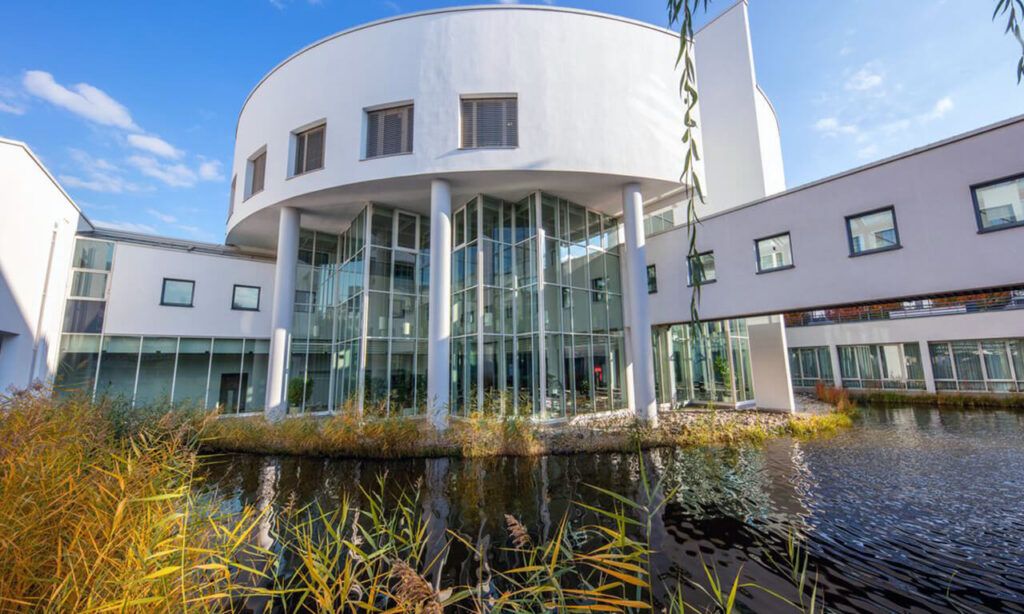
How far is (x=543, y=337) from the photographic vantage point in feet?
41.9

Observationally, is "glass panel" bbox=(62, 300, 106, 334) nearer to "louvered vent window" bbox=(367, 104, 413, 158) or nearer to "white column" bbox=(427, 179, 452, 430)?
"louvered vent window" bbox=(367, 104, 413, 158)

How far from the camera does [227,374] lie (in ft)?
54.3

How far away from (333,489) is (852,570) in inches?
276

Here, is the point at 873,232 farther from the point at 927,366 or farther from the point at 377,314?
the point at 927,366

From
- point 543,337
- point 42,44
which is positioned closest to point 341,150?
point 42,44

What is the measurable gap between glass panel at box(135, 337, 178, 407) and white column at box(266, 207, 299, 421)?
15.7 ft

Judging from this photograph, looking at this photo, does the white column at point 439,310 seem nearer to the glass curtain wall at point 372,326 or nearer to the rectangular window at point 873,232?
the glass curtain wall at point 372,326

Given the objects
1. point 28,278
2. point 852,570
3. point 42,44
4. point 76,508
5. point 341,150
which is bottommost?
point 852,570

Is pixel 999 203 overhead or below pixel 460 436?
overhead

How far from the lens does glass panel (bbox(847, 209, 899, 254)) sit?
9.83 m

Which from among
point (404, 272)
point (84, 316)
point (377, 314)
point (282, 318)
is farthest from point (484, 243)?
point (84, 316)

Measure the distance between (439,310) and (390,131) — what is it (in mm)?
5860

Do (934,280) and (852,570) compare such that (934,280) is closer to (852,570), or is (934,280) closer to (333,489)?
(852,570)

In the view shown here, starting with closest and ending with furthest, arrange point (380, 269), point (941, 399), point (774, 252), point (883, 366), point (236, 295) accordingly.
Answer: point (774, 252)
point (380, 269)
point (236, 295)
point (941, 399)
point (883, 366)
